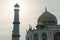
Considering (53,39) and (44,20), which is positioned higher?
(44,20)

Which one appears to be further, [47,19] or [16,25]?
[47,19]

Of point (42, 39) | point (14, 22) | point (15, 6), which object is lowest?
point (42, 39)

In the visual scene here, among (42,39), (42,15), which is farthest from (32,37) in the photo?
(42,15)

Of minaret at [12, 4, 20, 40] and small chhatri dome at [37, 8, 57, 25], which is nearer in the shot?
minaret at [12, 4, 20, 40]

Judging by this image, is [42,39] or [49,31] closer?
[49,31]

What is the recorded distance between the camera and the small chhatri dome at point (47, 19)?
36.6 m

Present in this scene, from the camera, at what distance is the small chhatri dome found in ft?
120

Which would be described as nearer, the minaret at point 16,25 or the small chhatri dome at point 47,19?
the minaret at point 16,25

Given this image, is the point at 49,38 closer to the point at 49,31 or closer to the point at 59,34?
the point at 49,31

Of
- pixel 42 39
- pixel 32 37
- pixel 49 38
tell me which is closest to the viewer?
pixel 49 38

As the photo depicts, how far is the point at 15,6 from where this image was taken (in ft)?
121

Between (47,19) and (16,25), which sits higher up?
(47,19)

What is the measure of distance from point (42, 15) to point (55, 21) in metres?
3.07

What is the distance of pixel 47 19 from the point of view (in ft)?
120
